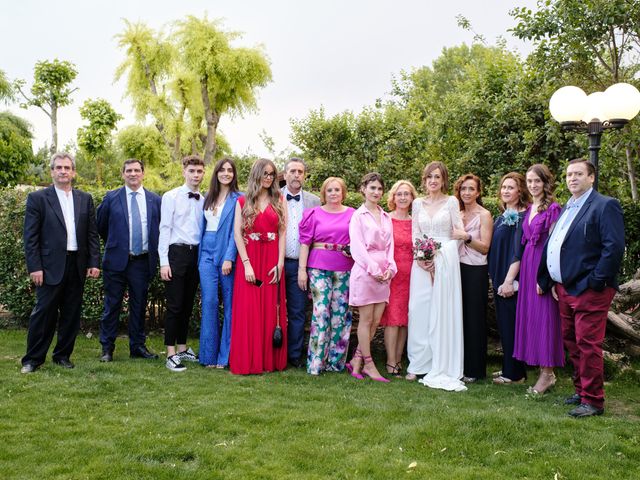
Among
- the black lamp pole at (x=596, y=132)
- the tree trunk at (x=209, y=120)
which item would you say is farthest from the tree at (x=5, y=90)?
the black lamp pole at (x=596, y=132)

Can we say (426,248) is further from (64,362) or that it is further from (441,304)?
(64,362)

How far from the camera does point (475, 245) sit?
6020mm

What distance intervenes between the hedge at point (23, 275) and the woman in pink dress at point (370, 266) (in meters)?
2.81

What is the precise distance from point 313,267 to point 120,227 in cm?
215

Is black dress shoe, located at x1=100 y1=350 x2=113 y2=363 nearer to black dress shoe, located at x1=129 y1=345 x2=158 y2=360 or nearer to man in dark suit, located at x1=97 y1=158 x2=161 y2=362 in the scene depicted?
man in dark suit, located at x1=97 y1=158 x2=161 y2=362

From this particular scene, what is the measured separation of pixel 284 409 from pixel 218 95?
934 inches

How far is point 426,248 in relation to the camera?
5.95 metres

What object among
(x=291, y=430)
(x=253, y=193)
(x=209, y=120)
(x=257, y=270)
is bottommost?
(x=291, y=430)

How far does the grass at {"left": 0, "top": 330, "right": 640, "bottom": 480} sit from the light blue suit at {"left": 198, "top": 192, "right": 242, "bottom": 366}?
21.2 inches

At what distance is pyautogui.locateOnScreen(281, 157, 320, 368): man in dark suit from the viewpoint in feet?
21.2

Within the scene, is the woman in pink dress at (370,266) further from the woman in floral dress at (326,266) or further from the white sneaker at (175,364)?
the white sneaker at (175,364)

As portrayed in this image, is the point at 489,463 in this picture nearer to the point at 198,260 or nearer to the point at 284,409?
the point at 284,409

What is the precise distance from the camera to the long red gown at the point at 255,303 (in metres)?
6.12

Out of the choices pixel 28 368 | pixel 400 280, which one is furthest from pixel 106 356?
pixel 400 280
